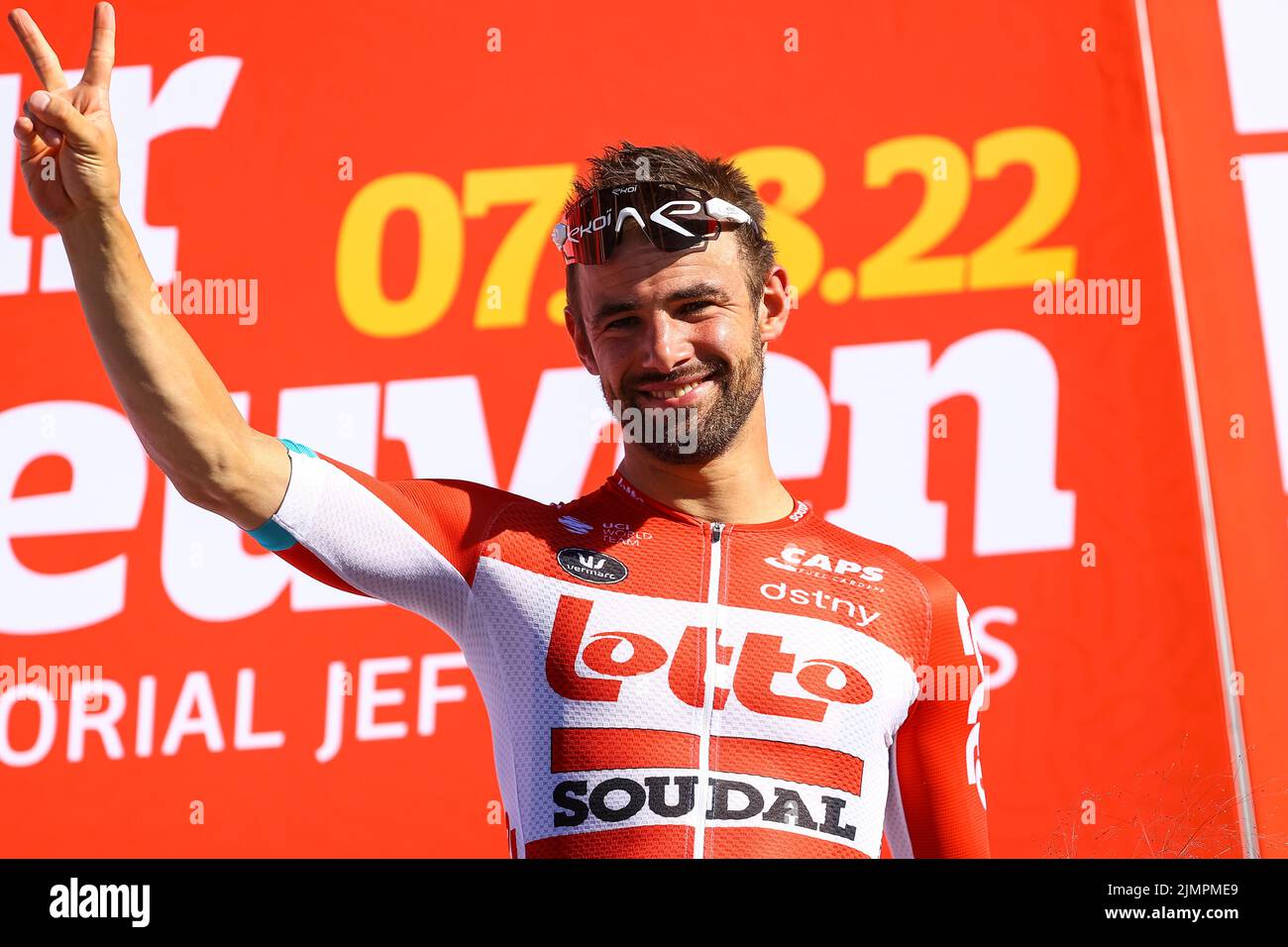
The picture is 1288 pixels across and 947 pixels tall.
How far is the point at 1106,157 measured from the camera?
178 inches

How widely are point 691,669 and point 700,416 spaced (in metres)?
0.40

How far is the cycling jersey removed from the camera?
6.36ft

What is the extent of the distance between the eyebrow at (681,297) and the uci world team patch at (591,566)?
381mm

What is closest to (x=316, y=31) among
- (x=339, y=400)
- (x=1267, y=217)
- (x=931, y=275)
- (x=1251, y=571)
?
(x=339, y=400)

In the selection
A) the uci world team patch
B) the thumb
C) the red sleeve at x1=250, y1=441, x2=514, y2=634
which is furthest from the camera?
the uci world team patch

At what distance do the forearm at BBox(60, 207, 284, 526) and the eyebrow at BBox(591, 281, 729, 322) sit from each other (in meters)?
0.65

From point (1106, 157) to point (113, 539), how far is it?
3.60 metres

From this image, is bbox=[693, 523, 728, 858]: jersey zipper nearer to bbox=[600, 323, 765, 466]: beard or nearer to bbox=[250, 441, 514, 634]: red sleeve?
bbox=[600, 323, 765, 466]: beard

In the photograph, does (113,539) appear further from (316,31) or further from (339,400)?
(316,31)

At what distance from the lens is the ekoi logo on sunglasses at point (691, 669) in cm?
199

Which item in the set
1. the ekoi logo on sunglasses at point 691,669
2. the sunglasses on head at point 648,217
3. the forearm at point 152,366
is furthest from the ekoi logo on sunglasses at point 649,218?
the forearm at point 152,366

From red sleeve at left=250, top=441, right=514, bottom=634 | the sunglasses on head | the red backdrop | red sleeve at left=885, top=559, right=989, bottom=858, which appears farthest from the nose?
the red backdrop

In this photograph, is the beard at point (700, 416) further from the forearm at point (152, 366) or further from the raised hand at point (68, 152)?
the raised hand at point (68, 152)

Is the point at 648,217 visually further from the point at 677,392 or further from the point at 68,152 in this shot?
the point at 68,152
